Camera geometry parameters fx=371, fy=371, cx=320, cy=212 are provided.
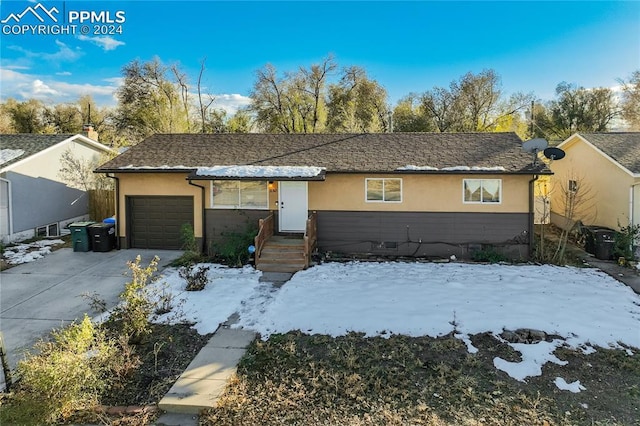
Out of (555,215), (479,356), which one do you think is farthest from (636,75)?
(479,356)

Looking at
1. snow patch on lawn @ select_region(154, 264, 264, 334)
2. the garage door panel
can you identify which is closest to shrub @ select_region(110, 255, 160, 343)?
snow patch on lawn @ select_region(154, 264, 264, 334)

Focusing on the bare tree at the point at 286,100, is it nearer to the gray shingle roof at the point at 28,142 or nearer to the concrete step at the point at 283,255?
the gray shingle roof at the point at 28,142

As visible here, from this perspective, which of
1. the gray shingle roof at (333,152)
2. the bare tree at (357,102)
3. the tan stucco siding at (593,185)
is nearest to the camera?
the gray shingle roof at (333,152)

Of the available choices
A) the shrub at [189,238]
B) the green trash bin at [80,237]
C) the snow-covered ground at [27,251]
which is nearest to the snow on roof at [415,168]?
the shrub at [189,238]

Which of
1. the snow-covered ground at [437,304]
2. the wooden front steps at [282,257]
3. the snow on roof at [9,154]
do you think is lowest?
the snow-covered ground at [437,304]

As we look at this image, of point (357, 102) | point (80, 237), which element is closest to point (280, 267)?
point (80, 237)

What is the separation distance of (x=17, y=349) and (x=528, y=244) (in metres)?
11.9

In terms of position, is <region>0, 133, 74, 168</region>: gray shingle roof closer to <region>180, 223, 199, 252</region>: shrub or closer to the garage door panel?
the garage door panel

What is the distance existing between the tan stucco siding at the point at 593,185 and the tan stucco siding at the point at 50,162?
19311mm

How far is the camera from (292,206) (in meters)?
11.5

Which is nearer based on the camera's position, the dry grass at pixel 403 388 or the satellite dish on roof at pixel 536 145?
the dry grass at pixel 403 388

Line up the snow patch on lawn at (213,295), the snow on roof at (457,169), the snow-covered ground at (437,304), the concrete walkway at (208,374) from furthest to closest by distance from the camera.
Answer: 1. the snow on roof at (457,169)
2. the snow patch on lawn at (213,295)
3. the snow-covered ground at (437,304)
4. the concrete walkway at (208,374)

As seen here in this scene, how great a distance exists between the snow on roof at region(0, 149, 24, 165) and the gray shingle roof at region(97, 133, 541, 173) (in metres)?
4.52

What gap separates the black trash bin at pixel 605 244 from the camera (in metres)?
10.6
